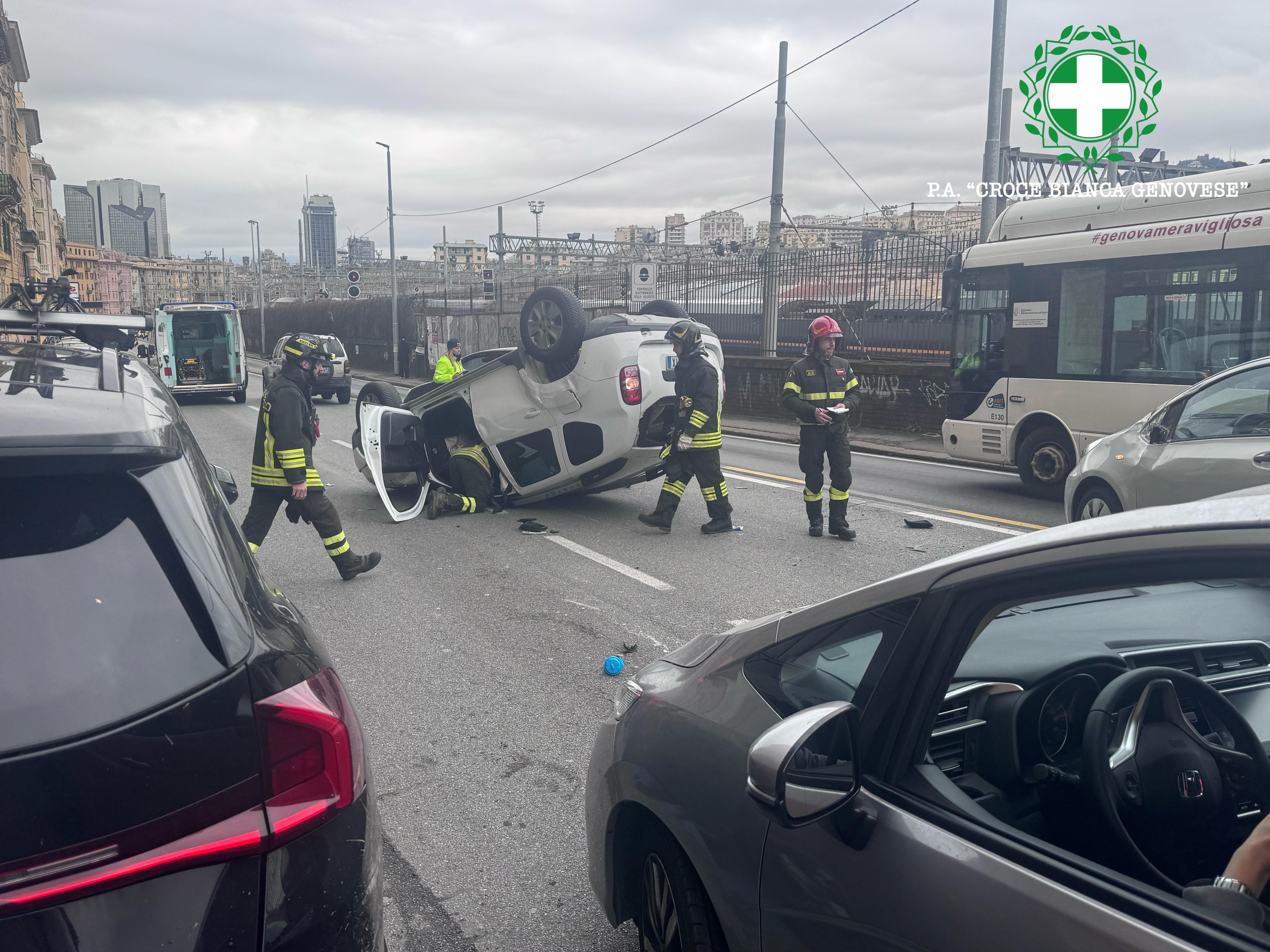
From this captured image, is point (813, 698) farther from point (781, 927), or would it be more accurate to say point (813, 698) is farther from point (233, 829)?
point (233, 829)

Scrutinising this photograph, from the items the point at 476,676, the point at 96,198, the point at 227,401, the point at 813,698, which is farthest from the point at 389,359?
the point at 96,198

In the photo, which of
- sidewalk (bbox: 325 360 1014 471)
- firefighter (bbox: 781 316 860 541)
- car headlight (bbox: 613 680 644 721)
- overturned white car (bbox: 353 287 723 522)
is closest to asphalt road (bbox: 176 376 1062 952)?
firefighter (bbox: 781 316 860 541)

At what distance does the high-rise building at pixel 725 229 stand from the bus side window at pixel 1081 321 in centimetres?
4064

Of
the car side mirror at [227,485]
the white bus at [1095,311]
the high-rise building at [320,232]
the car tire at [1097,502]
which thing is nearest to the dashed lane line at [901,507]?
the car tire at [1097,502]

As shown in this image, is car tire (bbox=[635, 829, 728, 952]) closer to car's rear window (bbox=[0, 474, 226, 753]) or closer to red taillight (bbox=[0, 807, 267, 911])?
red taillight (bbox=[0, 807, 267, 911])

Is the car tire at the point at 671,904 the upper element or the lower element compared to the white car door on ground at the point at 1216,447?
lower

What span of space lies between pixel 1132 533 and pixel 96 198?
680 ft

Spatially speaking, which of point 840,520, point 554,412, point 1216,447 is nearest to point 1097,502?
point 1216,447

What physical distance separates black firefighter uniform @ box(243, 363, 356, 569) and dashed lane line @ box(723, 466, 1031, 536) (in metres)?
5.35

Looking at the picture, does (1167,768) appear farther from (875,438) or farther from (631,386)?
(875,438)

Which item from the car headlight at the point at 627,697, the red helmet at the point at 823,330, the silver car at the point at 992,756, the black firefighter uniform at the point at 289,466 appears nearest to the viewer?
the silver car at the point at 992,756

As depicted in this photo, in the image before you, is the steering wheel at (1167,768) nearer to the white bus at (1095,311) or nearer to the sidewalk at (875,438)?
the white bus at (1095,311)

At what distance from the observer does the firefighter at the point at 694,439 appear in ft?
28.9

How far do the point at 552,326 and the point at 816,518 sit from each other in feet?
9.81
